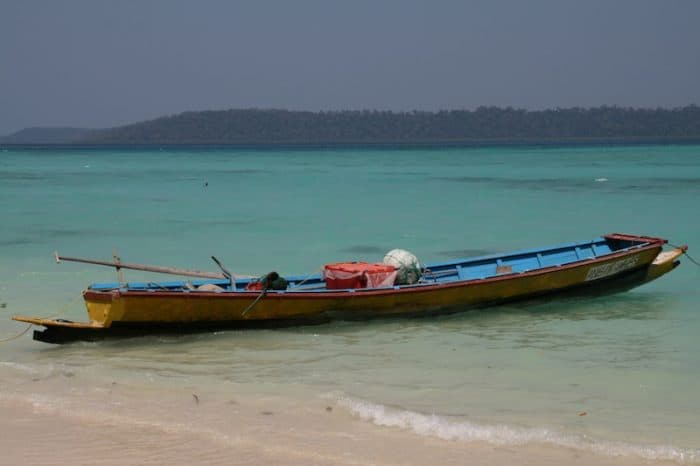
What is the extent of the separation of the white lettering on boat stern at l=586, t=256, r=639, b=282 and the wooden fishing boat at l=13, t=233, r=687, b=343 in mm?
16

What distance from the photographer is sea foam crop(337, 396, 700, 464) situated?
6.86 meters

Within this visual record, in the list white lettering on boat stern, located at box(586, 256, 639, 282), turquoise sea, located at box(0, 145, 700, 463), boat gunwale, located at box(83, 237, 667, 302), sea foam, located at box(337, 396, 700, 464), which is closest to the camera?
sea foam, located at box(337, 396, 700, 464)

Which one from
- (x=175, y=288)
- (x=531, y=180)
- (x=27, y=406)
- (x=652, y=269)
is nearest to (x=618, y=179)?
(x=531, y=180)

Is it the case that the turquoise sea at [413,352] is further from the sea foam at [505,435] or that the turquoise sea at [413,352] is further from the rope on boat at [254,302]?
the rope on boat at [254,302]

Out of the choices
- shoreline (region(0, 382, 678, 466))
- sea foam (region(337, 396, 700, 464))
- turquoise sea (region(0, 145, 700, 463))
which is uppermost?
shoreline (region(0, 382, 678, 466))

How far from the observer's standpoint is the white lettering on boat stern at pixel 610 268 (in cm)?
1265

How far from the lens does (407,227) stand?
2488 centimetres

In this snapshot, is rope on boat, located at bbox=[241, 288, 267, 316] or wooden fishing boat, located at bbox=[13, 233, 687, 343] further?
rope on boat, located at bbox=[241, 288, 267, 316]

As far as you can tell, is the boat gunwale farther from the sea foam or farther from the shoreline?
the sea foam

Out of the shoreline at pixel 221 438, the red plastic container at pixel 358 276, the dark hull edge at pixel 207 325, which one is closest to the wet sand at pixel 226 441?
the shoreline at pixel 221 438

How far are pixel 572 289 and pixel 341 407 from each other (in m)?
5.60

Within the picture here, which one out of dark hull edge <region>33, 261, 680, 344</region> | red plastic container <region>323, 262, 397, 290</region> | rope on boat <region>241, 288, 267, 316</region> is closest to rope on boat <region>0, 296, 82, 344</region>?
dark hull edge <region>33, 261, 680, 344</region>

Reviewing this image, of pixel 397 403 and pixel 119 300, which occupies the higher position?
pixel 119 300

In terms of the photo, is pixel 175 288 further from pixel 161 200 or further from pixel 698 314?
pixel 161 200
